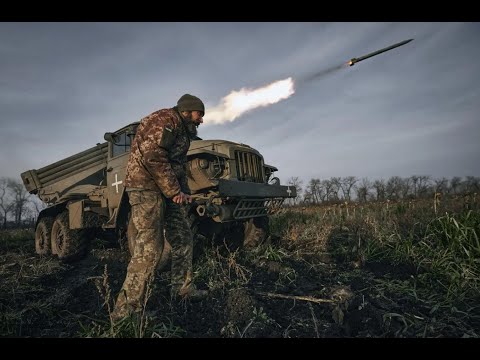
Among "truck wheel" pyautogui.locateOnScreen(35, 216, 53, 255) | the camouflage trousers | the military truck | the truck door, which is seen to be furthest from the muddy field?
"truck wheel" pyautogui.locateOnScreen(35, 216, 53, 255)

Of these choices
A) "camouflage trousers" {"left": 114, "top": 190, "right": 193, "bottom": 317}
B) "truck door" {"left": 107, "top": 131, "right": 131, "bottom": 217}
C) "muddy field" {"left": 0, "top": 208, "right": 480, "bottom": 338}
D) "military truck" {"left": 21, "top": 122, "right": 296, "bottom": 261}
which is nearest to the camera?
"muddy field" {"left": 0, "top": 208, "right": 480, "bottom": 338}

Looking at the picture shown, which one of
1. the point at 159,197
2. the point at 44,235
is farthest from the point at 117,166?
the point at 159,197

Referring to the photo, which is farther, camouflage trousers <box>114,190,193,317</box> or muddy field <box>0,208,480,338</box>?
camouflage trousers <box>114,190,193,317</box>

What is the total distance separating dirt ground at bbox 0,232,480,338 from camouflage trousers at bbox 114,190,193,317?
8.5 inches

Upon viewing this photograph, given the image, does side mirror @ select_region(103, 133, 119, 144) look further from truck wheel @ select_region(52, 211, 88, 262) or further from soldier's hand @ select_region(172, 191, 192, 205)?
soldier's hand @ select_region(172, 191, 192, 205)

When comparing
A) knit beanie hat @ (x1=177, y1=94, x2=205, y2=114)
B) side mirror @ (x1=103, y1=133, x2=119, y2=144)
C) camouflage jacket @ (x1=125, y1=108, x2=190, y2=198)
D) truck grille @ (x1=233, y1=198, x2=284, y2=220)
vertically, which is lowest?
truck grille @ (x1=233, y1=198, x2=284, y2=220)

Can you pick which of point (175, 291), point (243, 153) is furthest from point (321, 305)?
point (243, 153)

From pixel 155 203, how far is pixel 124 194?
2.54m

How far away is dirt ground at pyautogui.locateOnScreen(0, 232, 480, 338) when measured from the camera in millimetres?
2580

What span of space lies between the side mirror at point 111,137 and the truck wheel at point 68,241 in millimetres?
2041

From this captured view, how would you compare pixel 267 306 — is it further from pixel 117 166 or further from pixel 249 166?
pixel 117 166

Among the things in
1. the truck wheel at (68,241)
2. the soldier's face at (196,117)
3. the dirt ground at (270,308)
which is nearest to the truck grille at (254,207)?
the dirt ground at (270,308)
